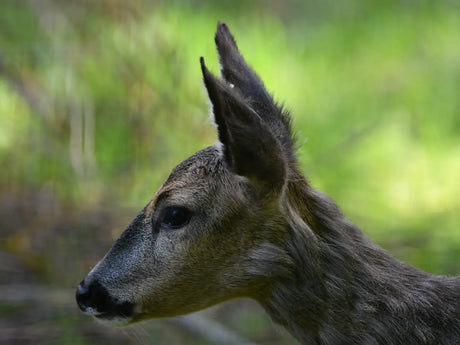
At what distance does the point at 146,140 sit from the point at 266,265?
3380 millimetres

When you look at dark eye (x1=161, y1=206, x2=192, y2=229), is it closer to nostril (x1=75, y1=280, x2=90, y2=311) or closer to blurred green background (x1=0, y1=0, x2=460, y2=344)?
nostril (x1=75, y1=280, x2=90, y2=311)

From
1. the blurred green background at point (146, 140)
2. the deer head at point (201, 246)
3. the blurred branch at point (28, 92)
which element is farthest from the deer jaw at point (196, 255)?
the blurred branch at point (28, 92)

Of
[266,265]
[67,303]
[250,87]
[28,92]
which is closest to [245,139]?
[266,265]

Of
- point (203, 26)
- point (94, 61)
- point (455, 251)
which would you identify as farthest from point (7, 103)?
point (455, 251)

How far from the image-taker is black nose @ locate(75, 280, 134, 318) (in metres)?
3.43

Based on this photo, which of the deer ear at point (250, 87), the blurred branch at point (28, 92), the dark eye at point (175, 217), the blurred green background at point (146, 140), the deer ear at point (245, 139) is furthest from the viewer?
the blurred branch at point (28, 92)

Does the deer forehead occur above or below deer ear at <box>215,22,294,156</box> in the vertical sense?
below

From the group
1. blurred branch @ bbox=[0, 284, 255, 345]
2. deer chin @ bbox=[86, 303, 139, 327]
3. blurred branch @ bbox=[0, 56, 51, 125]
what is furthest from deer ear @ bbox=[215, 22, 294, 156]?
blurred branch @ bbox=[0, 56, 51, 125]

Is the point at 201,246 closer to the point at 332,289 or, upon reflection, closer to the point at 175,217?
the point at 175,217

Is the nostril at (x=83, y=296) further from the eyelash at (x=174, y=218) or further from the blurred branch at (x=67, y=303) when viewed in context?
the blurred branch at (x=67, y=303)

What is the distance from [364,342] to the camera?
3277mm

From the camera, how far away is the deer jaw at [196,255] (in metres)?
3.36

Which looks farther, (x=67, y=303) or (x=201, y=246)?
(x=67, y=303)

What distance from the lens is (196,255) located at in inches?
133
